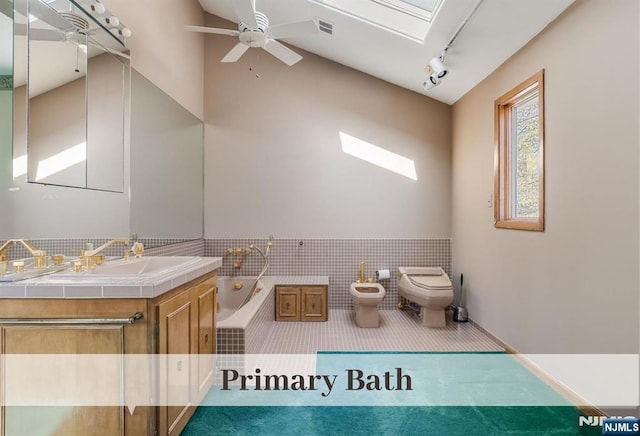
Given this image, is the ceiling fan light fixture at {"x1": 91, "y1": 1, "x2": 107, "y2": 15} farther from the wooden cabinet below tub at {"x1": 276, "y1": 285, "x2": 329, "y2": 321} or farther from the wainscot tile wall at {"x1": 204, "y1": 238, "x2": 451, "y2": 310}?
the wooden cabinet below tub at {"x1": 276, "y1": 285, "x2": 329, "y2": 321}

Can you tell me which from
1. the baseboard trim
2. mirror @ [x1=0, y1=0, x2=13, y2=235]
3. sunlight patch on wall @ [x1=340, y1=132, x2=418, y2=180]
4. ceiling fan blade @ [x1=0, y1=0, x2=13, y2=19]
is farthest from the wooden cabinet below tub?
ceiling fan blade @ [x1=0, y1=0, x2=13, y2=19]

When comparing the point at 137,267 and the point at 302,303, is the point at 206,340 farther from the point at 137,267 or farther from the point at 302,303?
the point at 302,303

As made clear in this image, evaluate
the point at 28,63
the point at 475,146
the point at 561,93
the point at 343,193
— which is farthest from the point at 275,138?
the point at 561,93

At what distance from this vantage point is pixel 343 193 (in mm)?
4062

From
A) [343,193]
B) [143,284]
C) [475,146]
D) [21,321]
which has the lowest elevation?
[21,321]

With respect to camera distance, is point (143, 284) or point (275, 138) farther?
point (275, 138)

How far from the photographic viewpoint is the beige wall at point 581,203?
5.59ft

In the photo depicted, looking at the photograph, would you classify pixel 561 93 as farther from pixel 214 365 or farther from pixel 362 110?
pixel 214 365

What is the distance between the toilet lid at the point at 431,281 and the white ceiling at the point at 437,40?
2004 millimetres

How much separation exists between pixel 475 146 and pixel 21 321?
144 inches

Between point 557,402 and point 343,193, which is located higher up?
point 343,193

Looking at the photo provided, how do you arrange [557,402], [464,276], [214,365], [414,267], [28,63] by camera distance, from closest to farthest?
[28,63], [557,402], [214,365], [464,276], [414,267]

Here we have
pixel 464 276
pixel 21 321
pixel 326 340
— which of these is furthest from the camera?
pixel 464 276

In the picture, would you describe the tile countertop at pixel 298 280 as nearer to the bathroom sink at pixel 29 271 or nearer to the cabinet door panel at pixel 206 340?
the cabinet door panel at pixel 206 340
